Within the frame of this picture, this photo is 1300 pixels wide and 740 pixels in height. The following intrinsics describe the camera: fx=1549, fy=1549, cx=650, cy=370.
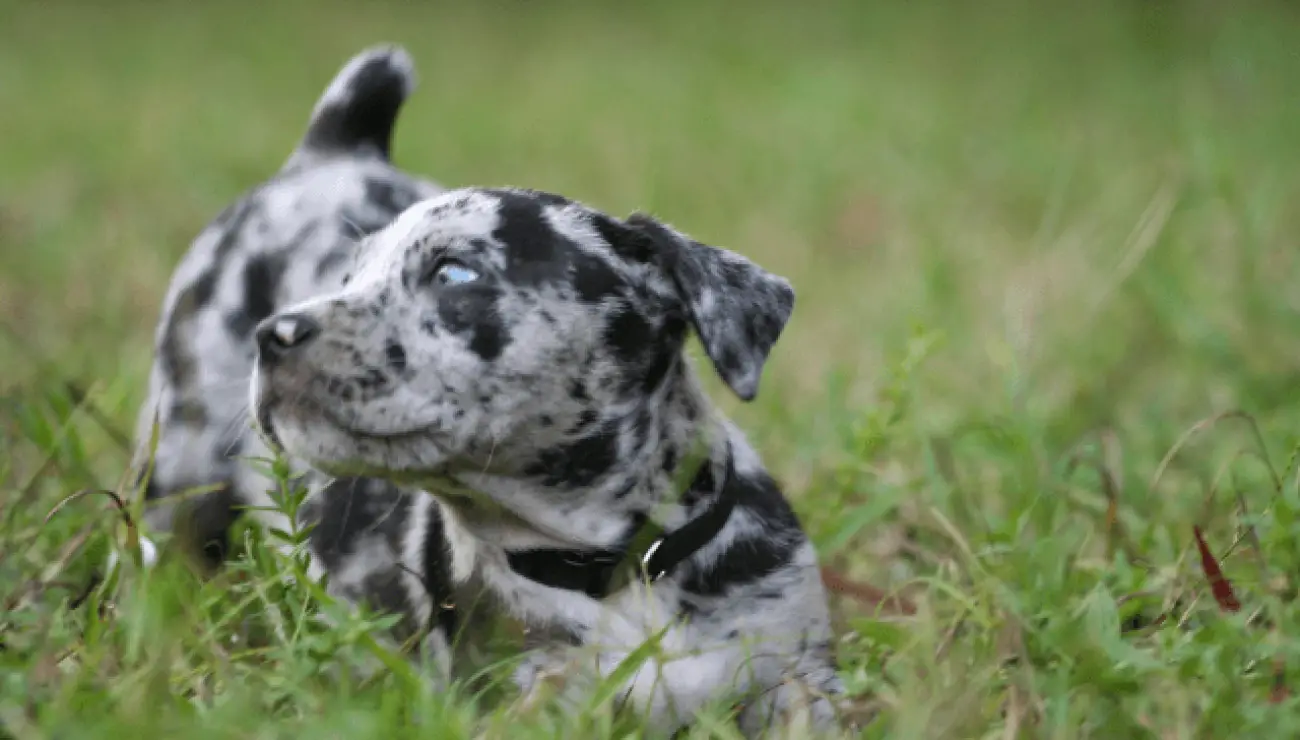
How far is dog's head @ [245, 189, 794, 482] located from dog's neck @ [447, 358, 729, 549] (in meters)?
0.04

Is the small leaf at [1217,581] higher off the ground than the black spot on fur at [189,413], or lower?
higher

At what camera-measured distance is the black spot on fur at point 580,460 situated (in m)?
3.04

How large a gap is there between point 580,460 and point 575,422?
8 centimetres

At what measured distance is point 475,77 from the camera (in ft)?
41.5

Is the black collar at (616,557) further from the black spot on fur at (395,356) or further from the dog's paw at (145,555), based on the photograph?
the dog's paw at (145,555)

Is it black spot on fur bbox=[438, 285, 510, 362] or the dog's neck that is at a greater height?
black spot on fur bbox=[438, 285, 510, 362]

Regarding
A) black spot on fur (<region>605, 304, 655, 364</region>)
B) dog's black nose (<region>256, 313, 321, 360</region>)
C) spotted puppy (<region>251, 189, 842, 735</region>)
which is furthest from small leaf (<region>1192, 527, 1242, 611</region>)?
dog's black nose (<region>256, 313, 321, 360</region>)

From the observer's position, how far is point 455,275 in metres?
3.03

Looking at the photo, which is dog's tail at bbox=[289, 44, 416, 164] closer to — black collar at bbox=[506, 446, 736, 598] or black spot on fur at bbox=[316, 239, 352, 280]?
black spot on fur at bbox=[316, 239, 352, 280]

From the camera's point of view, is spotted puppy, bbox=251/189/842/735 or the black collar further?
the black collar

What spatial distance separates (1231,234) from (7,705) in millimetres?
5355

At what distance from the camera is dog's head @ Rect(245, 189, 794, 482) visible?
2.87 metres

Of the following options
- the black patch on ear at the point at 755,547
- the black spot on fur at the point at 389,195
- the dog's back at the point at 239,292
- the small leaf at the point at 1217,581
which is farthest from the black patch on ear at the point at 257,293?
the small leaf at the point at 1217,581

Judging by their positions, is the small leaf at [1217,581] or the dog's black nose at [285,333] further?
the small leaf at [1217,581]
